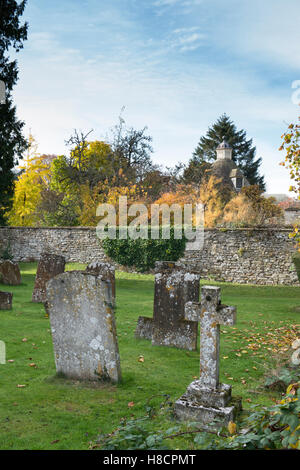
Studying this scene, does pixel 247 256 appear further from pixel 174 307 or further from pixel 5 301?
pixel 174 307

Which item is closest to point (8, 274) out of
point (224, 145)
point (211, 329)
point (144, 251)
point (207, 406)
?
point (144, 251)

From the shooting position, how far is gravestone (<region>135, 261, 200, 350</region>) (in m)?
7.12

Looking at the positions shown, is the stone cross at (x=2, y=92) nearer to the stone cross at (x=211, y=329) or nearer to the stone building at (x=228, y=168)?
the stone cross at (x=211, y=329)

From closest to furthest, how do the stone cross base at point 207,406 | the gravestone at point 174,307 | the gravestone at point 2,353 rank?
the stone cross base at point 207,406
the gravestone at point 2,353
the gravestone at point 174,307

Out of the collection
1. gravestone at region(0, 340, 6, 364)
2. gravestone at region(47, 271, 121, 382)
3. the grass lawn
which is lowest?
the grass lawn

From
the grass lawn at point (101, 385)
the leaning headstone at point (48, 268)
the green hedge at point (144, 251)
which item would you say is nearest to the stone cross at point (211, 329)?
the grass lawn at point (101, 385)

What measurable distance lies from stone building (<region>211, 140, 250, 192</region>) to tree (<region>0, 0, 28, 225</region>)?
2794 cm

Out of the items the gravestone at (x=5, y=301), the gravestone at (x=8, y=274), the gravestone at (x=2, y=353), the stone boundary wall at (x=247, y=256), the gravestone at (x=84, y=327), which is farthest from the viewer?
the stone boundary wall at (x=247, y=256)

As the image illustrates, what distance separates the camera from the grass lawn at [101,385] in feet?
13.6

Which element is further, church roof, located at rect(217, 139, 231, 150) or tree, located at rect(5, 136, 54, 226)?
church roof, located at rect(217, 139, 231, 150)

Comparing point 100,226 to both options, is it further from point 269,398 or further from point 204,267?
point 269,398

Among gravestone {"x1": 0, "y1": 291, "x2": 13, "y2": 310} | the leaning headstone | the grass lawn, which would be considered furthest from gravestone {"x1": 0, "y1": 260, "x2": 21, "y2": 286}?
gravestone {"x1": 0, "y1": 291, "x2": 13, "y2": 310}

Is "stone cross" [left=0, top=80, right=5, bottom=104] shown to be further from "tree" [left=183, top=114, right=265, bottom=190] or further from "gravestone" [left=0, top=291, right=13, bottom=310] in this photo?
"tree" [left=183, top=114, right=265, bottom=190]

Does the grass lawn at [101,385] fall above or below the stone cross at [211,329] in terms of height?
below
